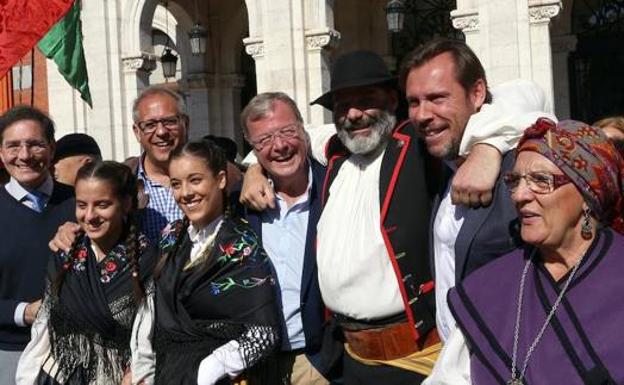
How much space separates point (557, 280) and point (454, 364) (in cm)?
45

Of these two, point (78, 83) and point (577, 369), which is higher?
point (78, 83)

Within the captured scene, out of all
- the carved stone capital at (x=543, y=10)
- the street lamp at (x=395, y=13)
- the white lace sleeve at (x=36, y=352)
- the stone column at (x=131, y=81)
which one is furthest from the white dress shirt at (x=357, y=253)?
the stone column at (x=131, y=81)

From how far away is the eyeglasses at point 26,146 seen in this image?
4.24 metres

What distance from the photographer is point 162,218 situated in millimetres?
4449

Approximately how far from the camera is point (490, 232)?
295 cm

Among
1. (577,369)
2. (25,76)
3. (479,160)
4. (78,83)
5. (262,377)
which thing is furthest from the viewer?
(25,76)

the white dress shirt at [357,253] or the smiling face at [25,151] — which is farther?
the smiling face at [25,151]

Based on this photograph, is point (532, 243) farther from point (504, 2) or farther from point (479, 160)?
point (504, 2)

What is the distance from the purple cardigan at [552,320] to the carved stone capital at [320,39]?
1052 centimetres

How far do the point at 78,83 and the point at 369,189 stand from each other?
5.77m

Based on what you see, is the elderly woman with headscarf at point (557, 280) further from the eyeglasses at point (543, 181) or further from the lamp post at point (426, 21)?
the lamp post at point (426, 21)

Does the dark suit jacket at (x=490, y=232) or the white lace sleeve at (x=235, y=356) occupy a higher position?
the dark suit jacket at (x=490, y=232)

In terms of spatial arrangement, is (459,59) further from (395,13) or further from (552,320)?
(395,13)

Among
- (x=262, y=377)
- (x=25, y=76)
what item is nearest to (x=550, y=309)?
(x=262, y=377)
